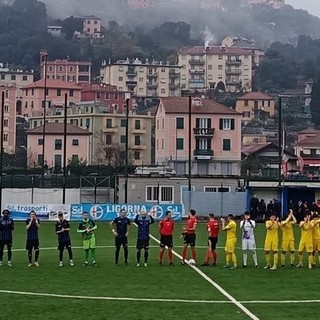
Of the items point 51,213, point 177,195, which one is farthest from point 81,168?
point 51,213

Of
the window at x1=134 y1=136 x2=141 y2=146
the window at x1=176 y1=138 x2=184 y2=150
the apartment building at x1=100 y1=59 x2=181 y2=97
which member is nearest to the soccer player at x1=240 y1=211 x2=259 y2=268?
the window at x1=176 y1=138 x2=184 y2=150

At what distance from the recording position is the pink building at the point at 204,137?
335 ft

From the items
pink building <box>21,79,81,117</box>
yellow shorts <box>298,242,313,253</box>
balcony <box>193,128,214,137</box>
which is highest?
pink building <box>21,79,81,117</box>

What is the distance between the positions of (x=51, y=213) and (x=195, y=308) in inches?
1347

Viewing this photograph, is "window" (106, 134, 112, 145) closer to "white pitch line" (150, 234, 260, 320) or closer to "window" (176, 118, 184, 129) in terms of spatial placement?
"window" (176, 118, 184, 129)

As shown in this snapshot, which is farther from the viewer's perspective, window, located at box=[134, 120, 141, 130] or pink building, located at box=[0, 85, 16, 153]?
pink building, located at box=[0, 85, 16, 153]

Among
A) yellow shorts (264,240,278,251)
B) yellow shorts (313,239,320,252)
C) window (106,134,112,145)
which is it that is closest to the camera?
yellow shorts (264,240,278,251)

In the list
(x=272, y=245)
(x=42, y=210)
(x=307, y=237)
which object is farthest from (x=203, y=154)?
(x=272, y=245)

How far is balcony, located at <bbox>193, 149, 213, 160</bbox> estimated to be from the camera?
102625 mm

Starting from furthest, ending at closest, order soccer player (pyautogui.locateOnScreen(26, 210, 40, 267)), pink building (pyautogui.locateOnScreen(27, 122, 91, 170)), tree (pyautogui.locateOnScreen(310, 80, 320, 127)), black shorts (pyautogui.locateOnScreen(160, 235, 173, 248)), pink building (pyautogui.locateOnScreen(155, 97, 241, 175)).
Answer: tree (pyautogui.locateOnScreen(310, 80, 320, 127)), pink building (pyautogui.locateOnScreen(27, 122, 91, 170)), pink building (pyautogui.locateOnScreen(155, 97, 241, 175)), black shorts (pyautogui.locateOnScreen(160, 235, 173, 248)), soccer player (pyautogui.locateOnScreen(26, 210, 40, 267))

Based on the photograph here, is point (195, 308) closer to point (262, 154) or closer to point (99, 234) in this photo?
point (99, 234)

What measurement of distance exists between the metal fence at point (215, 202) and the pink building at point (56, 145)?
161 ft

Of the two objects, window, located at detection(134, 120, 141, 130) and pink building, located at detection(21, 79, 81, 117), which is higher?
pink building, located at detection(21, 79, 81, 117)

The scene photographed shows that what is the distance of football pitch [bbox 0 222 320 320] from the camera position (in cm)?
1944
